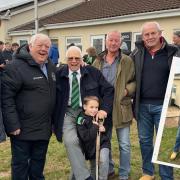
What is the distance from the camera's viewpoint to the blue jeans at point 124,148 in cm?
505

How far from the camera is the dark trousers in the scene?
14.3 feet

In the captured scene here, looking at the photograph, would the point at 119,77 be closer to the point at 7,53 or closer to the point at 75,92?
the point at 75,92

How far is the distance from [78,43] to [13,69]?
47.5ft

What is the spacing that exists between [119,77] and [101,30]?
474 inches

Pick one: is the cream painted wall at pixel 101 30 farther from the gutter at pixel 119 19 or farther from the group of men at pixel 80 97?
the group of men at pixel 80 97

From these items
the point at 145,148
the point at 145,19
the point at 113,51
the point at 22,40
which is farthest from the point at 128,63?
the point at 22,40

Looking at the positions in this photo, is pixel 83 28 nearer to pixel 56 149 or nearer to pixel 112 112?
pixel 56 149

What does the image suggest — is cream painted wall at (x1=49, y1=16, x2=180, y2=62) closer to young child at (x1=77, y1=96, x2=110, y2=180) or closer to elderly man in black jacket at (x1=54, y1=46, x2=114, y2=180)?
elderly man in black jacket at (x1=54, y1=46, x2=114, y2=180)

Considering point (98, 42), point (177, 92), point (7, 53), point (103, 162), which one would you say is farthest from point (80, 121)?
point (98, 42)

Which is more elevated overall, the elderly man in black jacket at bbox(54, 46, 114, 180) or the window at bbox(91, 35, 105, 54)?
the window at bbox(91, 35, 105, 54)

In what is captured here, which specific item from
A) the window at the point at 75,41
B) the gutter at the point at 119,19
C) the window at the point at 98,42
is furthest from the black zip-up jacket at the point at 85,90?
the window at the point at 75,41

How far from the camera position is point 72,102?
4.57 metres

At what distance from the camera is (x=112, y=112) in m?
4.89

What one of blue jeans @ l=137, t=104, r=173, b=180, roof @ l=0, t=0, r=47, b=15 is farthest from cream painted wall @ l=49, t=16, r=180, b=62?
blue jeans @ l=137, t=104, r=173, b=180
